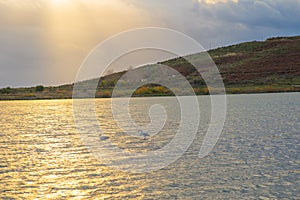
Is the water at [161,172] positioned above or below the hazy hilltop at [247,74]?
below

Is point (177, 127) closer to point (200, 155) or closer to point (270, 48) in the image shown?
point (200, 155)

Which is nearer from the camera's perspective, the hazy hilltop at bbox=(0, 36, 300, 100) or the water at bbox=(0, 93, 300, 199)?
the water at bbox=(0, 93, 300, 199)

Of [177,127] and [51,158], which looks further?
[177,127]

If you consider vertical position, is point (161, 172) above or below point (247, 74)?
below

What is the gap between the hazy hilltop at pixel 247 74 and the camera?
13212cm

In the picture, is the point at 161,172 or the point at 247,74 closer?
the point at 161,172

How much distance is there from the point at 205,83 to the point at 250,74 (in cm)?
1631

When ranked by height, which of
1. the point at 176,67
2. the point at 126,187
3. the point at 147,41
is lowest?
the point at 126,187

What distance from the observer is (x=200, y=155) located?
26.7 metres

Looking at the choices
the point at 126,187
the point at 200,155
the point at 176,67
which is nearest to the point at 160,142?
the point at 200,155

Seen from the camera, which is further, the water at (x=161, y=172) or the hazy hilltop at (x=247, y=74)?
the hazy hilltop at (x=247, y=74)

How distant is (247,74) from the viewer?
149625 mm

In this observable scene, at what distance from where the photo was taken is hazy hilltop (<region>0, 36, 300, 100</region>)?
13212cm

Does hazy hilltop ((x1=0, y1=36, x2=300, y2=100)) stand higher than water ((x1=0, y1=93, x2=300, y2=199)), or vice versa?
hazy hilltop ((x1=0, y1=36, x2=300, y2=100))
